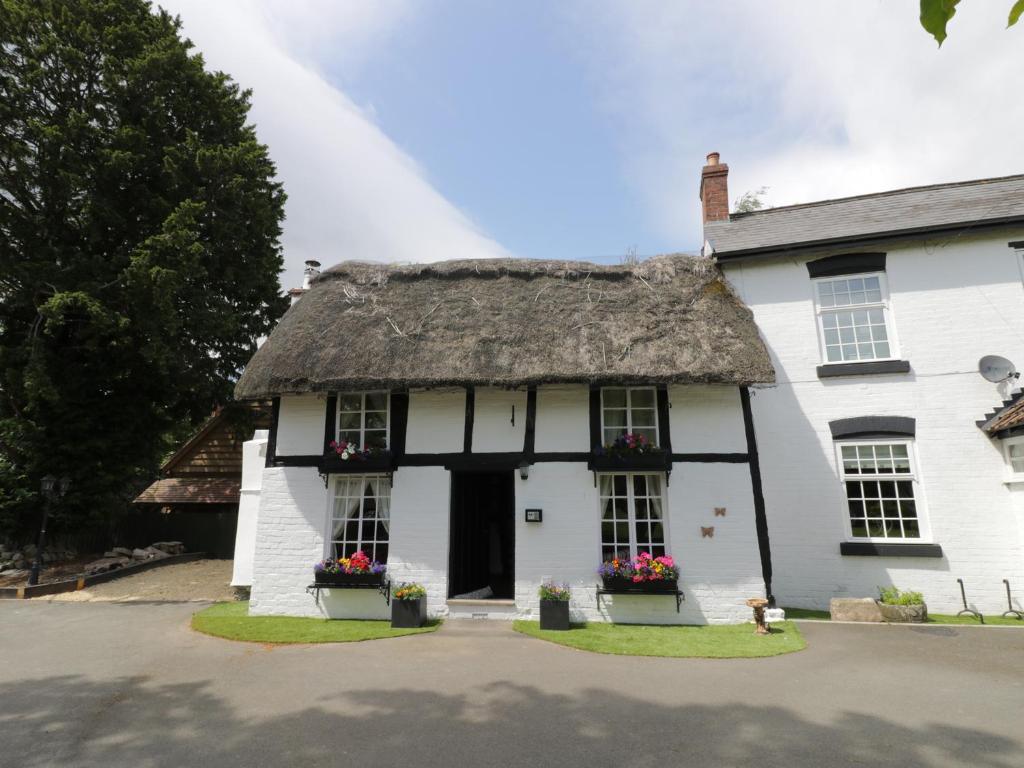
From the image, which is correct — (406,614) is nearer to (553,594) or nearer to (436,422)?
(553,594)

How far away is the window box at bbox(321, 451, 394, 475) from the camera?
9742mm

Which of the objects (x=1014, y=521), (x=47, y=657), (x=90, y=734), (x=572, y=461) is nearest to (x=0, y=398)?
(x=47, y=657)

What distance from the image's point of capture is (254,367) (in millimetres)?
10492

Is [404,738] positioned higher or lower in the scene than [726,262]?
lower

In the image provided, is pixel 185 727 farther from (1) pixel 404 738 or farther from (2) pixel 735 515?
(2) pixel 735 515

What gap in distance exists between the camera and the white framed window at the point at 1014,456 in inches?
367

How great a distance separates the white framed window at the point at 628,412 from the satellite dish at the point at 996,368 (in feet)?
19.6

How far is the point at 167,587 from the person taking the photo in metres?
12.5

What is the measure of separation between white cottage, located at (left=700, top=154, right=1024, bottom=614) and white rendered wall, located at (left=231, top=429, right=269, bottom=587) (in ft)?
33.5

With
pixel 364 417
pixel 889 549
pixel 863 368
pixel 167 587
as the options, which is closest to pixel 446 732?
pixel 364 417

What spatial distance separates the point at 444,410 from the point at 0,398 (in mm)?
12409

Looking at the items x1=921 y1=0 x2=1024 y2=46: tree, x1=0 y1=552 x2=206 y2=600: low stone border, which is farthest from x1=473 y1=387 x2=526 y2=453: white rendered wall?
x1=0 y1=552 x2=206 y2=600: low stone border

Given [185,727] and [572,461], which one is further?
[572,461]

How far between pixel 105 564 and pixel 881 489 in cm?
1771
